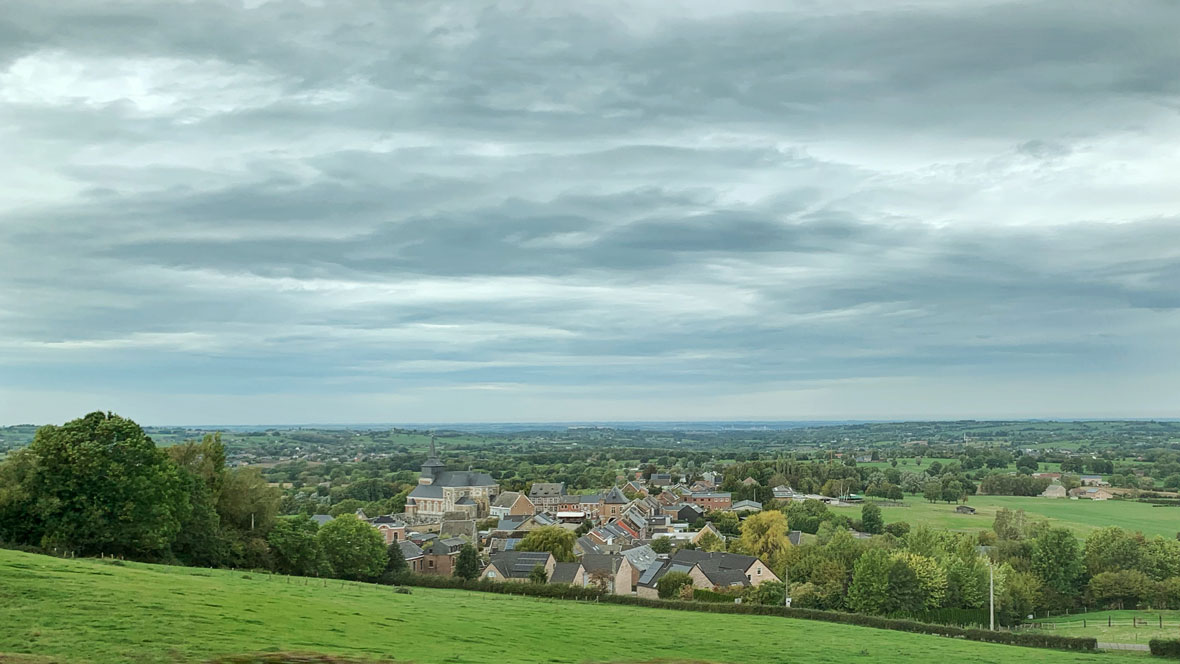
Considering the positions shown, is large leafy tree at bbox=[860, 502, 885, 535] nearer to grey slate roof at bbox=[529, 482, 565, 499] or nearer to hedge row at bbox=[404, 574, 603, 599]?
grey slate roof at bbox=[529, 482, 565, 499]

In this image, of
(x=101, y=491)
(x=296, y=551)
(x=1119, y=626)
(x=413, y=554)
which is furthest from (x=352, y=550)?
(x=1119, y=626)

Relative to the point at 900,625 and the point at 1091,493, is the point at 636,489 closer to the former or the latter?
the point at 1091,493

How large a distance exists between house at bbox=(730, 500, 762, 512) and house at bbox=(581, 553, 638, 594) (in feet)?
205

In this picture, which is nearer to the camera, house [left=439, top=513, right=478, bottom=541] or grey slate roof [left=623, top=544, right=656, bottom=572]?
grey slate roof [left=623, top=544, right=656, bottom=572]

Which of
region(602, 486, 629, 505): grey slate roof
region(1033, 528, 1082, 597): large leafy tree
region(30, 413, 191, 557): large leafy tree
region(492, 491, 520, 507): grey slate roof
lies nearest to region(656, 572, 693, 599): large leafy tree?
region(1033, 528, 1082, 597): large leafy tree

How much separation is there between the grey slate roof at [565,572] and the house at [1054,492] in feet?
433

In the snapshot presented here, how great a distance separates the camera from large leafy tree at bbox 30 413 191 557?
41594mm

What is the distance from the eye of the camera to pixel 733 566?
79.3 m

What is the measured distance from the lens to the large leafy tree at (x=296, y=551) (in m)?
52.0

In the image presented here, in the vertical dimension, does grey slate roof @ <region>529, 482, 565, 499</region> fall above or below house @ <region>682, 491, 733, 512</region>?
above

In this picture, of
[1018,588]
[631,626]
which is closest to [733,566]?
[1018,588]

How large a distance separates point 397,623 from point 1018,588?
59.4 m

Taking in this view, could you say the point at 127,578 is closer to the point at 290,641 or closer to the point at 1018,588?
the point at 290,641

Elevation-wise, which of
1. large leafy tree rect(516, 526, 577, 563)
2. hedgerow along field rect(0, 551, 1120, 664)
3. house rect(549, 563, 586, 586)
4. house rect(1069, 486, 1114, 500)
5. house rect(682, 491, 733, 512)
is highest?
hedgerow along field rect(0, 551, 1120, 664)
